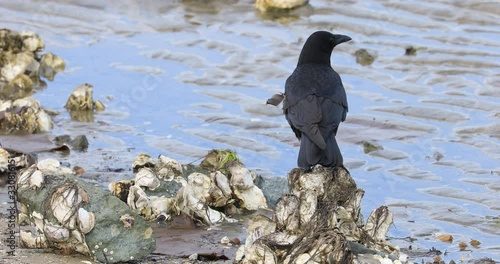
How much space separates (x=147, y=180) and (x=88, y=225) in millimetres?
1117

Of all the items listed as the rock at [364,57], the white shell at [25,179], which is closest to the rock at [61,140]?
the white shell at [25,179]

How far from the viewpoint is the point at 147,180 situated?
6641 mm

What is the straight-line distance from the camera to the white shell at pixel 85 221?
554cm

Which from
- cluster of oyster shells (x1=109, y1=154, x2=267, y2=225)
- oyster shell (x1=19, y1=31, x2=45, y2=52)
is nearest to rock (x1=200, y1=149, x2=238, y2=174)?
cluster of oyster shells (x1=109, y1=154, x2=267, y2=225)

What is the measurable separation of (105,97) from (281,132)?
6.33 ft

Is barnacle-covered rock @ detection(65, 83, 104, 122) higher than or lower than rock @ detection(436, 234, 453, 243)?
higher

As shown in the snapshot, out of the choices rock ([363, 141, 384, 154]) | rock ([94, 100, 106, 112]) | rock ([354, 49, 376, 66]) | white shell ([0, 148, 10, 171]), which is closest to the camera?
white shell ([0, 148, 10, 171])

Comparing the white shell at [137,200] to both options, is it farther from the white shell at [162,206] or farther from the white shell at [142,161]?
the white shell at [142,161]

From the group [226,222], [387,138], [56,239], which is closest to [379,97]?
[387,138]

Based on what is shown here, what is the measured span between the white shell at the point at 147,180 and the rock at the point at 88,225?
34.3 inches

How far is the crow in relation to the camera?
20.8 feet

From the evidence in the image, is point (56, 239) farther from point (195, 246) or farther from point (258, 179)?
point (258, 179)

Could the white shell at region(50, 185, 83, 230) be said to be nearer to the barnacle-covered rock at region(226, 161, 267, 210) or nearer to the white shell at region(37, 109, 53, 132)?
the barnacle-covered rock at region(226, 161, 267, 210)

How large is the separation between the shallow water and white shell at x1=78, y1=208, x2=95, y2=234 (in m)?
1.85
